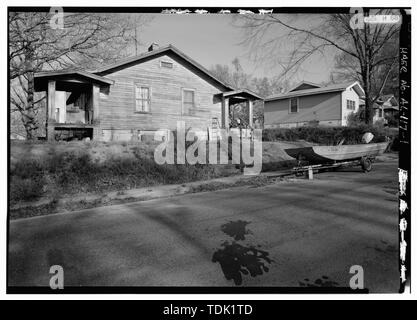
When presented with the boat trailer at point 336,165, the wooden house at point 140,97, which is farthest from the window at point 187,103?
the boat trailer at point 336,165

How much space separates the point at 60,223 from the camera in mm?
3424

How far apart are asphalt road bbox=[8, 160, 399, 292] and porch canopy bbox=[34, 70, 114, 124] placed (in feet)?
10.1

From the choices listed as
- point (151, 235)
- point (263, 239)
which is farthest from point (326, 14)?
point (151, 235)

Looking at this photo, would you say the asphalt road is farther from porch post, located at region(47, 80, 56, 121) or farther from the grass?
porch post, located at region(47, 80, 56, 121)

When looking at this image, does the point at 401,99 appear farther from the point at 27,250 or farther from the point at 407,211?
the point at 27,250

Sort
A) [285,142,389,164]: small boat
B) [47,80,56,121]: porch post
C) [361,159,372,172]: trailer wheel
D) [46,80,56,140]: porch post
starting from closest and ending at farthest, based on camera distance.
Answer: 1. [46,80,56,140]: porch post
2. [47,80,56,121]: porch post
3. [285,142,389,164]: small boat
4. [361,159,372,172]: trailer wheel

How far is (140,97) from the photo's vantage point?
5223 millimetres

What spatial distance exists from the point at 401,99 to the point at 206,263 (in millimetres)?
2239

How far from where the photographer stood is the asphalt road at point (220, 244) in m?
1.94

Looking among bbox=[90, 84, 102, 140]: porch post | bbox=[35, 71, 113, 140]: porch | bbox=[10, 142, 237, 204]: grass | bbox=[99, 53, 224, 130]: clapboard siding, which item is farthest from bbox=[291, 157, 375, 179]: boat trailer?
bbox=[35, 71, 113, 140]: porch

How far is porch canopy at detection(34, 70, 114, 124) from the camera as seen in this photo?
521 cm

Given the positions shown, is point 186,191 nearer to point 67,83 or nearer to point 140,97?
point 140,97

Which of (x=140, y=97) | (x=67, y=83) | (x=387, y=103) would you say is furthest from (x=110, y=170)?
(x=387, y=103)

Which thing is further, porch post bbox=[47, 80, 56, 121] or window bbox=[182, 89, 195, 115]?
porch post bbox=[47, 80, 56, 121]
